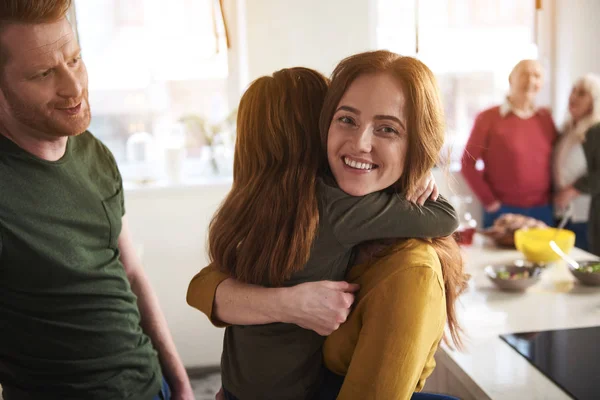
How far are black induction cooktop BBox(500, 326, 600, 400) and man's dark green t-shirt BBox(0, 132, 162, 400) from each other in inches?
34.0

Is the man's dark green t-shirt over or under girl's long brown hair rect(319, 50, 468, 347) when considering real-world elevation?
under

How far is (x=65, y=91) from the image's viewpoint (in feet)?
4.01

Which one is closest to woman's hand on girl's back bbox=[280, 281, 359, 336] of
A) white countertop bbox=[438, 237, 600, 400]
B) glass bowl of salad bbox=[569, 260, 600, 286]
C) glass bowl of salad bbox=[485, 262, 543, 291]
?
white countertop bbox=[438, 237, 600, 400]

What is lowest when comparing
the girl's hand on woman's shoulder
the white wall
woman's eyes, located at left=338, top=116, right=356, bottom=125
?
the girl's hand on woman's shoulder

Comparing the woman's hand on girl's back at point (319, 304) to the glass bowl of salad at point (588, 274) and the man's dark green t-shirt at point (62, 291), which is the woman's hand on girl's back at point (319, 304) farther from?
the glass bowl of salad at point (588, 274)

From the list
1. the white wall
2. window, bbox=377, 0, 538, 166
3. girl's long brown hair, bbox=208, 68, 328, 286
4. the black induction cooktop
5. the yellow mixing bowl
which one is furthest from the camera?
window, bbox=377, 0, 538, 166

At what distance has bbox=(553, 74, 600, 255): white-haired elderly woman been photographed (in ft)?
11.9

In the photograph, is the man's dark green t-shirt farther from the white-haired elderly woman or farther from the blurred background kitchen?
the white-haired elderly woman

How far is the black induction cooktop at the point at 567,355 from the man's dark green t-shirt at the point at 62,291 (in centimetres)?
86

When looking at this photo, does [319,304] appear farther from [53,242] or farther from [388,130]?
[53,242]

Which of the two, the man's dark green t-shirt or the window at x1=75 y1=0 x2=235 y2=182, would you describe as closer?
the man's dark green t-shirt

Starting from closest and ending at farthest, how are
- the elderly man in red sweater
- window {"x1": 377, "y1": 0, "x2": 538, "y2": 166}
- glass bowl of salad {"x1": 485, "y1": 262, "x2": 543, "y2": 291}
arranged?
glass bowl of salad {"x1": 485, "y1": 262, "x2": 543, "y2": 291} < the elderly man in red sweater < window {"x1": 377, "y1": 0, "x2": 538, "y2": 166}

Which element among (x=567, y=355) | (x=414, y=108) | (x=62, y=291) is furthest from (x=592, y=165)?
(x=62, y=291)

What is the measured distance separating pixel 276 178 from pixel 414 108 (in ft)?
0.91
